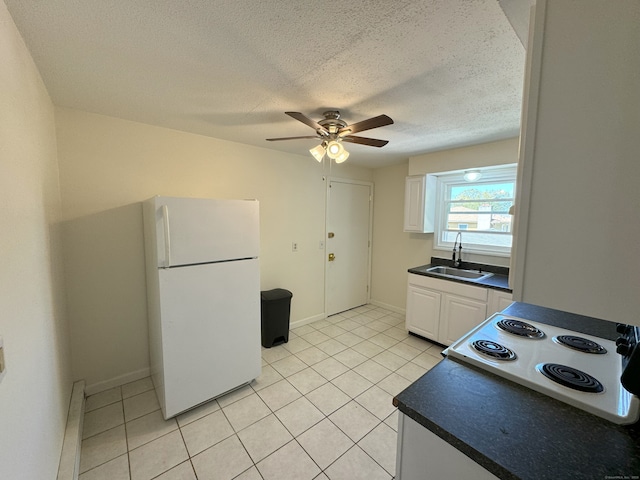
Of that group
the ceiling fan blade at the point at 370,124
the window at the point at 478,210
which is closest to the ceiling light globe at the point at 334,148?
the ceiling fan blade at the point at 370,124

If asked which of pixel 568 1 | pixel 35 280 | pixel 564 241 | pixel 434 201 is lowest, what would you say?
pixel 35 280

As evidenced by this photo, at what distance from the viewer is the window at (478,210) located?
9.62ft

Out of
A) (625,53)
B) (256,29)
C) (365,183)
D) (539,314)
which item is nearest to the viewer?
(625,53)

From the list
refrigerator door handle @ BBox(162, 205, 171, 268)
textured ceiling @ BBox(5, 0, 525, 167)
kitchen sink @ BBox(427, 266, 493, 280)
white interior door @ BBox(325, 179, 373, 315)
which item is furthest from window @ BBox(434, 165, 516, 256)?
refrigerator door handle @ BBox(162, 205, 171, 268)

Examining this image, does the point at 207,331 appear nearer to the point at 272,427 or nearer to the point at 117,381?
the point at 272,427

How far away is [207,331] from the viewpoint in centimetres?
196

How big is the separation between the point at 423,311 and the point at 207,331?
239cm

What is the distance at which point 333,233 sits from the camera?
3771mm

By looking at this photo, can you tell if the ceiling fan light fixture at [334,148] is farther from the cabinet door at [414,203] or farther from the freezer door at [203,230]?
the cabinet door at [414,203]

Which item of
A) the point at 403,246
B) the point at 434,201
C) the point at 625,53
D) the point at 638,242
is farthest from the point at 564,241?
the point at 403,246

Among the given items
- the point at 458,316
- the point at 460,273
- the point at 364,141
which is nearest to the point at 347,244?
the point at 460,273

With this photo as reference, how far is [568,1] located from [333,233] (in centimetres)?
324

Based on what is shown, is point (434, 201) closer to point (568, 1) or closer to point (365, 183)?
point (365, 183)

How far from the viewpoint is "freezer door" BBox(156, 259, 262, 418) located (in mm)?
1804
